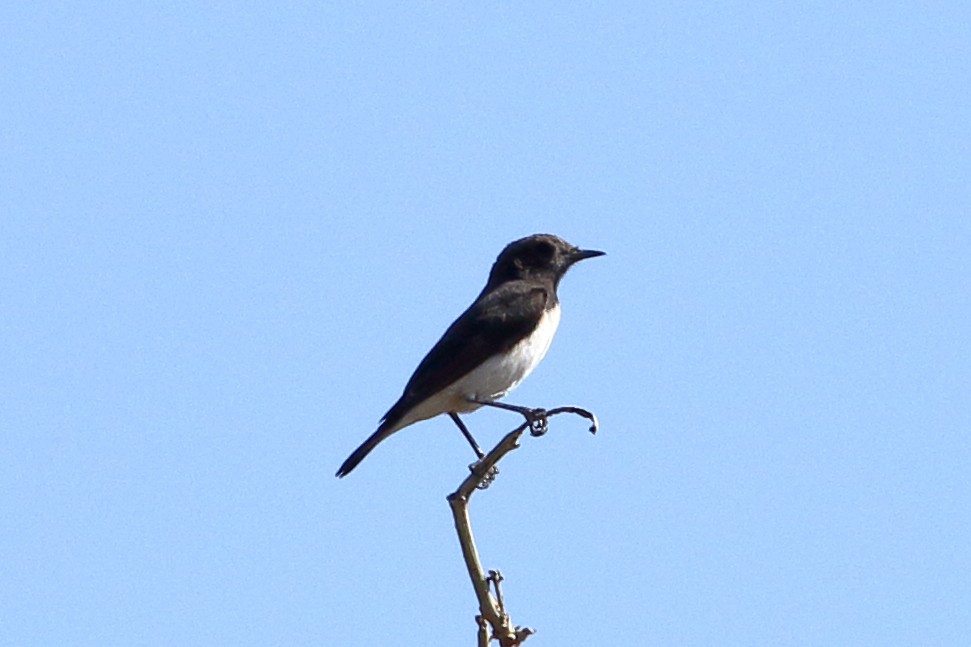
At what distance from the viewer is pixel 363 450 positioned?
39.0 ft

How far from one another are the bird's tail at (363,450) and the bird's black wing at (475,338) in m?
0.11

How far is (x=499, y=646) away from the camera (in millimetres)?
6293

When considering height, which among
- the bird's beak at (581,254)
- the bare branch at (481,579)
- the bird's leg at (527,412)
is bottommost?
the bare branch at (481,579)

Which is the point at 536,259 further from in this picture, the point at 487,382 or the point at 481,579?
the point at 481,579

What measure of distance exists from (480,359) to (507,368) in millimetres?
234

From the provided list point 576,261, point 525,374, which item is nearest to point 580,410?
point 525,374

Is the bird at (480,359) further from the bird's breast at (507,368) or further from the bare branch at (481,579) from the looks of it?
the bare branch at (481,579)

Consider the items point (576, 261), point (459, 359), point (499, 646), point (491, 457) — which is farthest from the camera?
point (576, 261)

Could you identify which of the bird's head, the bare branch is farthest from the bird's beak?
the bare branch

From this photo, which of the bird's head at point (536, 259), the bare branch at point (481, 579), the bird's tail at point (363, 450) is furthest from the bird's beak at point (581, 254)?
the bare branch at point (481, 579)

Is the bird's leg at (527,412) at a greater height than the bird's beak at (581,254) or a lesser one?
lesser

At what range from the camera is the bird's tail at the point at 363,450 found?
1181 cm

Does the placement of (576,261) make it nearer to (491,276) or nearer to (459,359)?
(491,276)

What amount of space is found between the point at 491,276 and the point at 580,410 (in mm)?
6342
